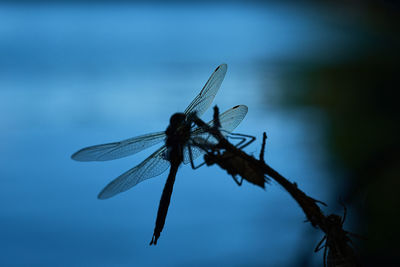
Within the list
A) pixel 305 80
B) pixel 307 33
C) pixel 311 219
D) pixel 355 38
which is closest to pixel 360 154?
pixel 305 80

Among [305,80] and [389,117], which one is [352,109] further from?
[305,80]

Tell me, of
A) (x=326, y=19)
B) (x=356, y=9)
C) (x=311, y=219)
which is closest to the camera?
(x=311, y=219)

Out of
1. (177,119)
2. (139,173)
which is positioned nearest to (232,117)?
(177,119)

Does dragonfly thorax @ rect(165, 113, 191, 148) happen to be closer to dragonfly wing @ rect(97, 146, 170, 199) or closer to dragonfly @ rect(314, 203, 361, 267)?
dragonfly wing @ rect(97, 146, 170, 199)

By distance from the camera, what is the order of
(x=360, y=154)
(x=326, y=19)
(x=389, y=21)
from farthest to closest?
(x=326, y=19) < (x=389, y=21) < (x=360, y=154)

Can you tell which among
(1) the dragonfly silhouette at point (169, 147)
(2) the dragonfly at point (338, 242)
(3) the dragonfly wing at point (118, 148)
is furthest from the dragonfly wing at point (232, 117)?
(2) the dragonfly at point (338, 242)

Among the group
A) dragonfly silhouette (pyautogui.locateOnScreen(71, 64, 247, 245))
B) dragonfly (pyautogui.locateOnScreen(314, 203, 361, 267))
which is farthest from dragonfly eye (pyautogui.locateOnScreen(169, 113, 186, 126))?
dragonfly (pyautogui.locateOnScreen(314, 203, 361, 267))
